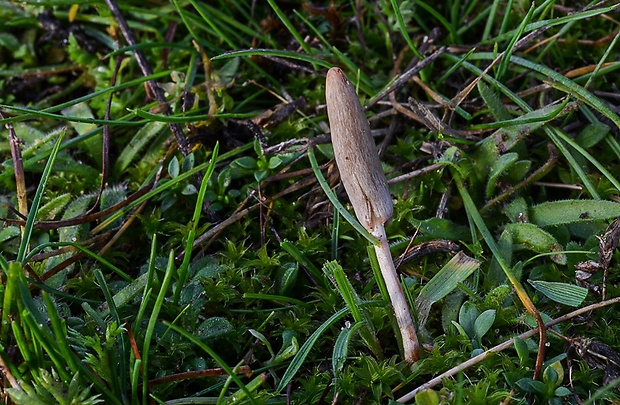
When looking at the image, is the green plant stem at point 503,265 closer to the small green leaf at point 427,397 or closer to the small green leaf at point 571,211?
the small green leaf at point 571,211

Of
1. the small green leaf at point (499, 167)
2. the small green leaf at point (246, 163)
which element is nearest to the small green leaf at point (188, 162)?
the small green leaf at point (246, 163)

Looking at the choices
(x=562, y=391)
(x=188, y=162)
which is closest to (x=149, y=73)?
(x=188, y=162)

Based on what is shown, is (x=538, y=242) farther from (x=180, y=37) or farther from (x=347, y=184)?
(x=180, y=37)

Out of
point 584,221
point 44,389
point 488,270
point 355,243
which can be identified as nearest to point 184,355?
point 44,389

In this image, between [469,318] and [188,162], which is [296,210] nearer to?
[188,162]

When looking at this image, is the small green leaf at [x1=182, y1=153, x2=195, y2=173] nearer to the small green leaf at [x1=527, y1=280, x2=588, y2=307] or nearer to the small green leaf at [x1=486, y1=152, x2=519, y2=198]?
the small green leaf at [x1=486, y1=152, x2=519, y2=198]

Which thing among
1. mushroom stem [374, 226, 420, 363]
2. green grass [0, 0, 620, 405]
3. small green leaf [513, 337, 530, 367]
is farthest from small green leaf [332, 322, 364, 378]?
small green leaf [513, 337, 530, 367]
